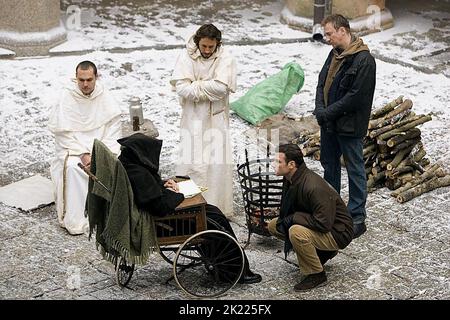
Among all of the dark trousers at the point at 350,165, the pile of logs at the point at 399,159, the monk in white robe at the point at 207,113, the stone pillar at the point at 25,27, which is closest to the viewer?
the dark trousers at the point at 350,165

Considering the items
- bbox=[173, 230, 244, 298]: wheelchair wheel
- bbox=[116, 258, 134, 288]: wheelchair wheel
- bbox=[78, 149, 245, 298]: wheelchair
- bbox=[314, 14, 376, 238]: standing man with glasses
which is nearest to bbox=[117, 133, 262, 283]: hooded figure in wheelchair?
bbox=[78, 149, 245, 298]: wheelchair

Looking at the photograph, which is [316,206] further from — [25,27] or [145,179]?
[25,27]

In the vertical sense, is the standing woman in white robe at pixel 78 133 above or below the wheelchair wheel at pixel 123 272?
above

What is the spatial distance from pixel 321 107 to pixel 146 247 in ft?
7.27

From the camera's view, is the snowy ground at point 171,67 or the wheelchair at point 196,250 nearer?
the wheelchair at point 196,250

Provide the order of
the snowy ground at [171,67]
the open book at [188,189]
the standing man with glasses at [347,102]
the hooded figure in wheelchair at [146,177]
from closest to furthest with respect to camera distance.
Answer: the hooded figure in wheelchair at [146,177], the open book at [188,189], the standing man with glasses at [347,102], the snowy ground at [171,67]

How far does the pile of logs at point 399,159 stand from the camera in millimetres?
10148

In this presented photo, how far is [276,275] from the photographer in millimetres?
8438

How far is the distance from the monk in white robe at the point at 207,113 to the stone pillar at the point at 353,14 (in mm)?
5702

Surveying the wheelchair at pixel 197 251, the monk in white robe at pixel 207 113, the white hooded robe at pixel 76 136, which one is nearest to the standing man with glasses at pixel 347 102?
the monk in white robe at pixel 207 113

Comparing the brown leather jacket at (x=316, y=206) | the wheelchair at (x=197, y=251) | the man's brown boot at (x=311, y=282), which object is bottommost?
the man's brown boot at (x=311, y=282)

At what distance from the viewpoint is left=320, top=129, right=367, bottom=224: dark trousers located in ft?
29.7

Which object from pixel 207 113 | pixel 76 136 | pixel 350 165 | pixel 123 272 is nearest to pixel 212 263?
pixel 123 272

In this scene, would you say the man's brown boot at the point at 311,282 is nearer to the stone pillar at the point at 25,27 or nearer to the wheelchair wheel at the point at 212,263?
the wheelchair wheel at the point at 212,263
